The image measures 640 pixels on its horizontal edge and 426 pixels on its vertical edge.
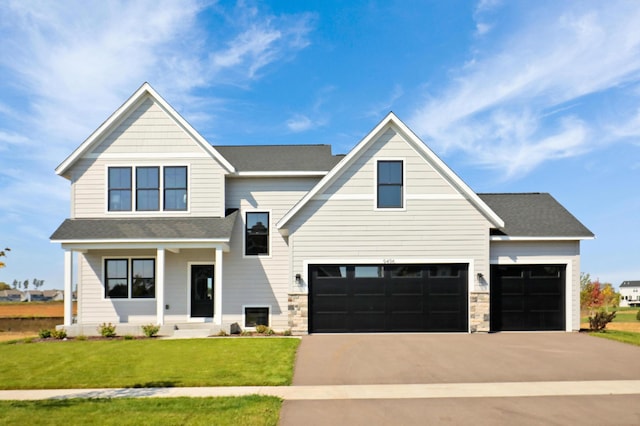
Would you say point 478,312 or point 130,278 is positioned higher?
point 130,278

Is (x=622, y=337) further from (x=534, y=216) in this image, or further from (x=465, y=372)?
(x=465, y=372)

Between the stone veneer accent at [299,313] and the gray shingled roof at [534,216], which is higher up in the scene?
the gray shingled roof at [534,216]

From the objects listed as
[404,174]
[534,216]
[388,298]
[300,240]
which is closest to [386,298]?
[388,298]

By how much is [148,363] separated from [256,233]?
862 cm

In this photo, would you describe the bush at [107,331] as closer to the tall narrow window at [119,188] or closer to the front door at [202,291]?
the front door at [202,291]

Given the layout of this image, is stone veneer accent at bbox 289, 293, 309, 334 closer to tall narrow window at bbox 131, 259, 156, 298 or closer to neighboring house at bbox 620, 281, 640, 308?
tall narrow window at bbox 131, 259, 156, 298

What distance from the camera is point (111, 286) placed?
66.1ft

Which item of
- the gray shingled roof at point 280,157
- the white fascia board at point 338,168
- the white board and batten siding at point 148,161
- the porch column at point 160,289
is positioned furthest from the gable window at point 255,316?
the gray shingled roof at point 280,157

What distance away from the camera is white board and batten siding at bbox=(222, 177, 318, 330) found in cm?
2020

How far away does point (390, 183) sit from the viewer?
18.6 m

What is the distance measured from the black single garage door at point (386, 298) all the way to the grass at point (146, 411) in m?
9.19

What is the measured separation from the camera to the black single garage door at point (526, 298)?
19.0 metres

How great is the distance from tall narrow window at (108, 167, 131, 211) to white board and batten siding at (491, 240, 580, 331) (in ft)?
49.4

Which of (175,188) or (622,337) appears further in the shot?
(175,188)
